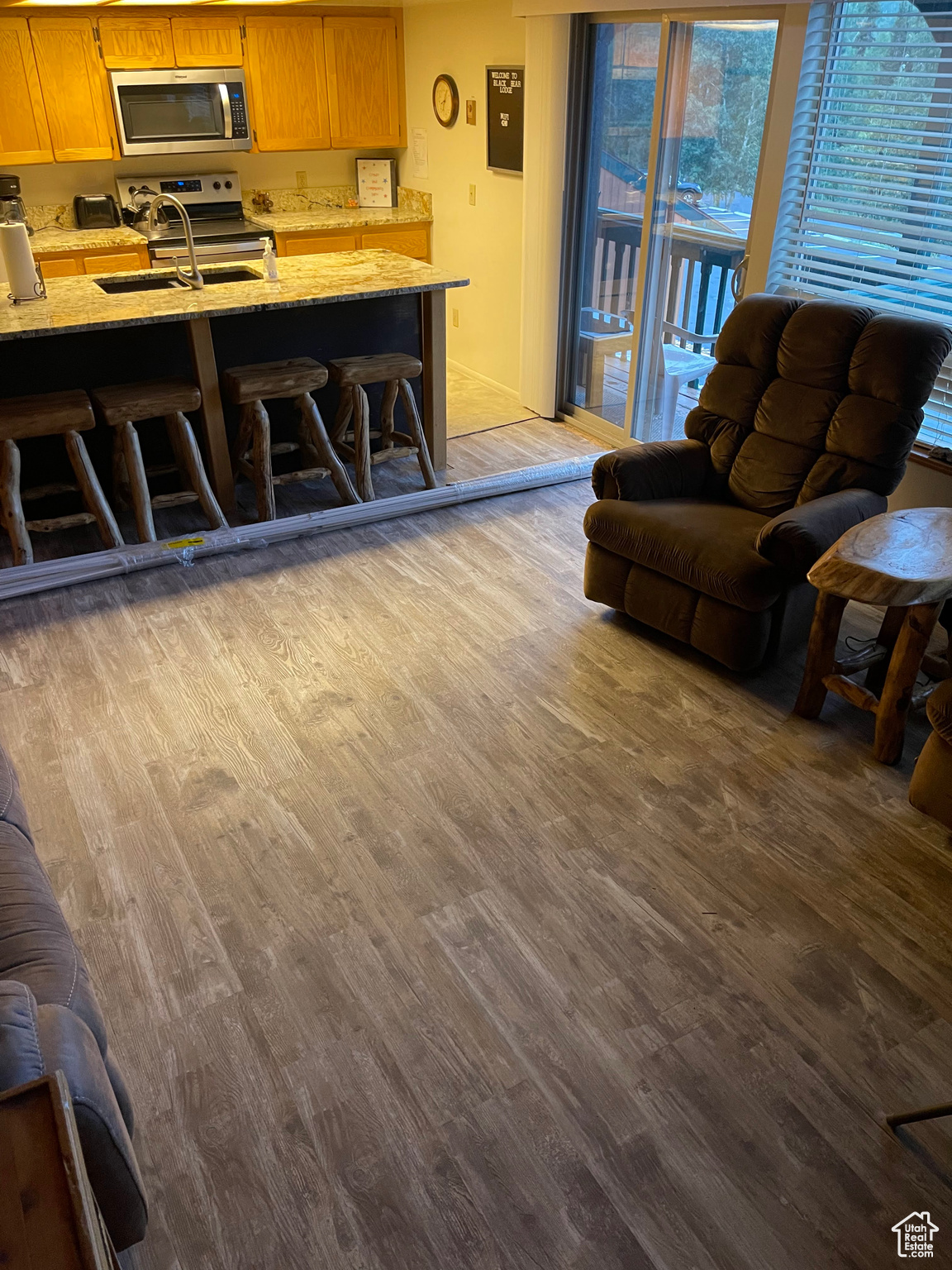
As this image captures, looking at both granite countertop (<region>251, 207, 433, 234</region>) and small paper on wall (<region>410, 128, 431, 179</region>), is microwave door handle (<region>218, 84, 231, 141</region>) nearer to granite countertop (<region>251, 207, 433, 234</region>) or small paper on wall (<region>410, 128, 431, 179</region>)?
granite countertop (<region>251, 207, 433, 234</region>)

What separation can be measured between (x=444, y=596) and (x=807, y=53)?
97.1 inches

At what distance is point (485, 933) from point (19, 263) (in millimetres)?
3381

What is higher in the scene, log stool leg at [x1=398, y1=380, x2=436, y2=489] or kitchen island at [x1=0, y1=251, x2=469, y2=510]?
kitchen island at [x1=0, y1=251, x2=469, y2=510]

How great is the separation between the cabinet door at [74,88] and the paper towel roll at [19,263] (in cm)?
205

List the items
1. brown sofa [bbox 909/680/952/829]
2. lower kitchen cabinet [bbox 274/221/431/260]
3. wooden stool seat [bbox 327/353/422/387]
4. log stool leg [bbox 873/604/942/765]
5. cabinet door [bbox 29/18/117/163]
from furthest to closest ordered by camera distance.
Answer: lower kitchen cabinet [bbox 274/221/431/260] → cabinet door [bbox 29/18/117/163] → wooden stool seat [bbox 327/353/422/387] → log stool leg [bbox 873/604/942/765] → brown sofa [bbox 909/680/952/829]

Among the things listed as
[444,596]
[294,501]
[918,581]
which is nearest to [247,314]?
[294,501]

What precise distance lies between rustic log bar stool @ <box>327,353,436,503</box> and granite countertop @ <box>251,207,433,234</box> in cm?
192

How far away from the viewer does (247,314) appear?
4332 mm

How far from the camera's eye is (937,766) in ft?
7.93

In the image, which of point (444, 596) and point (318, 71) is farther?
point (318, 71)

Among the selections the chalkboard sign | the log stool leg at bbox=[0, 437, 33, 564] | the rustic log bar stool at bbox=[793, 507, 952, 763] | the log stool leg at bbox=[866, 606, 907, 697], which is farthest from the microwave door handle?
the log stool leg at bbox=[866, 606, 907, 697]

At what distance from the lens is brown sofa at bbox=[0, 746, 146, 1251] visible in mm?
1282

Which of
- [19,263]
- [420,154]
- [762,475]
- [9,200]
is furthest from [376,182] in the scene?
[762,475]

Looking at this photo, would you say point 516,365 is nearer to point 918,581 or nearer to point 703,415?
point 703,415
